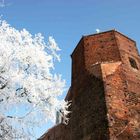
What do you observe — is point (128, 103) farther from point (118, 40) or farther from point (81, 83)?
point (118, 40)

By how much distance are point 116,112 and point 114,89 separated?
3.98 ft

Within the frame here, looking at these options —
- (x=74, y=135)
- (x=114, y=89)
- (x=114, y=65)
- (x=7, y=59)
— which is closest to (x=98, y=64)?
(x=114, y=65)

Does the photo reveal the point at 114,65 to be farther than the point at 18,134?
Yes

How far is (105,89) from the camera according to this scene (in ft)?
39.6

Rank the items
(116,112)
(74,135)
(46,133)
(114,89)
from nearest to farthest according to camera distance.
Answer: (116,112)
(114,89)
(74,135)
(46,133)

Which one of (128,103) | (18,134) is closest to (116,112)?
(128,103)

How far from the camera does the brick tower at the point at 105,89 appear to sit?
36.9ft

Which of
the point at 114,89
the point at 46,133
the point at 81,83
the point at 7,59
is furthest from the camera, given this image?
the point at 46,133

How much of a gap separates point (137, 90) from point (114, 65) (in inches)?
66.4

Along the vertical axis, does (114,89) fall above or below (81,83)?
below

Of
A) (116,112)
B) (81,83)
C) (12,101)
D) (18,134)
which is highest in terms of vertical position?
(81,83)

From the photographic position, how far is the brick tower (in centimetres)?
1124

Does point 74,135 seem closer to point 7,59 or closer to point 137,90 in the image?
point 137,90

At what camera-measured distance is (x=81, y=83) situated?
14.3 meters
